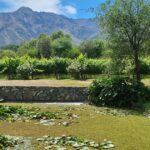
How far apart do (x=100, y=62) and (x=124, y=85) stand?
27.2 m

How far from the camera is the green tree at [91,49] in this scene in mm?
116481

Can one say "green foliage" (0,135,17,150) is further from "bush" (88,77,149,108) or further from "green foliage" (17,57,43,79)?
"green foliage" (17,57,43,79)

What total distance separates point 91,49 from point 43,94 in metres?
90.9

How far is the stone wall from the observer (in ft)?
95.9

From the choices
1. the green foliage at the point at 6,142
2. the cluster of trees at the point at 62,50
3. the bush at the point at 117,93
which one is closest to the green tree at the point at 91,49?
the cluster of trees at the point at 62,50

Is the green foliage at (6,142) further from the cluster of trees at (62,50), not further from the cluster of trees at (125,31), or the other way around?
the cluster of trees at (62,50)

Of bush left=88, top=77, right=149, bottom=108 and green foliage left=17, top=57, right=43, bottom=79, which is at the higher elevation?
green foliage left=17, top=57, right=43, bottom=79

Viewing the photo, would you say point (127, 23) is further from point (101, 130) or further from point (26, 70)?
point (26, 70)

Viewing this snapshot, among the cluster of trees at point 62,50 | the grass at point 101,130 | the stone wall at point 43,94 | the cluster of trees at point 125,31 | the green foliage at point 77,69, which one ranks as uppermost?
the cluster of trees at point 62,50

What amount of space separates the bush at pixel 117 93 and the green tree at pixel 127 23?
18.4ft

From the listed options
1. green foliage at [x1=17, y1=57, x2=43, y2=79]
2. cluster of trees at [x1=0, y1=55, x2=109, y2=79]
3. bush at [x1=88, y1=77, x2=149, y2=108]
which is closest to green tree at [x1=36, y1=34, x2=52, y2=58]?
cluster of trees at [x1=0, y1=55, x2=109, y2=79]

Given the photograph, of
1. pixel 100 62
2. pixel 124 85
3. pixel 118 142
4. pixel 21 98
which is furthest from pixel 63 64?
pixel 118 142

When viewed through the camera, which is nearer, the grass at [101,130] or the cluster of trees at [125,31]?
the grass at [101,130]

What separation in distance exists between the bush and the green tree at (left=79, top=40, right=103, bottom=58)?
8940 centimetres
